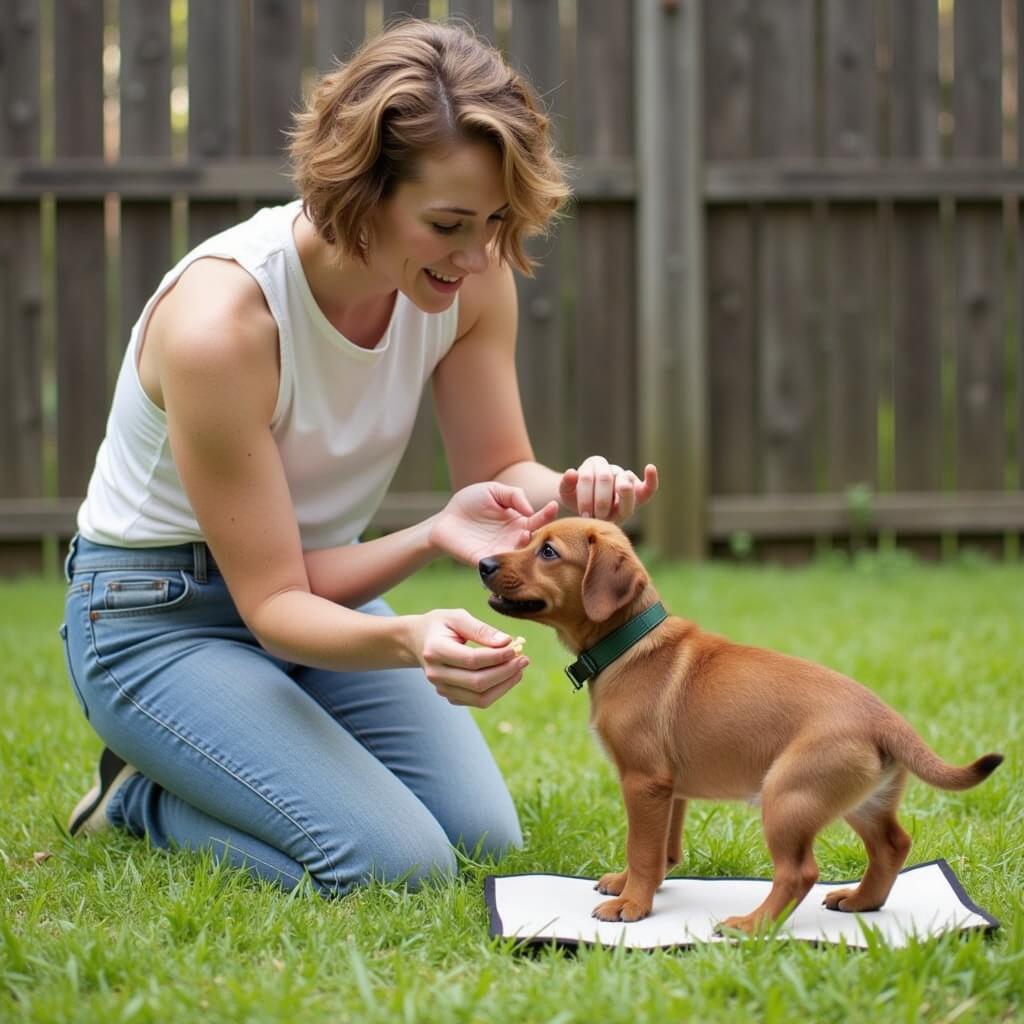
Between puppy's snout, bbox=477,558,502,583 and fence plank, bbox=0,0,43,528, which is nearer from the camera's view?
puppy's snout, bbox=477,558,502,583

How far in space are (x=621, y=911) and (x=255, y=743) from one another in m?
0.93

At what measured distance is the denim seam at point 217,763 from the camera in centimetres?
293

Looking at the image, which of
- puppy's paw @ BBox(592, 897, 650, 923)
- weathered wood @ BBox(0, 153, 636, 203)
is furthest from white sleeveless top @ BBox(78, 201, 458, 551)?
weathered wood @ BBox(0, 153, 636, 203)

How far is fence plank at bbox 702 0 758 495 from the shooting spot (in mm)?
7133

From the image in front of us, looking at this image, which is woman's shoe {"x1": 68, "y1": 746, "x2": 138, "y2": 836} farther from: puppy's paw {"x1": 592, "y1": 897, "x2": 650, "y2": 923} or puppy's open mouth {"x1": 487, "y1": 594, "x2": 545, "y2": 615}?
puppy's paw {"x1": 592, "y1": 897, "x2": 650, "y2": 923}

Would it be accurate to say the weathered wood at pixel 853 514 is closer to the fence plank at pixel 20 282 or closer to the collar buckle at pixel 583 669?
the fence plank at pixel 20 282

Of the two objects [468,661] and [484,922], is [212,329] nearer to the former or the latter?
[468,661]

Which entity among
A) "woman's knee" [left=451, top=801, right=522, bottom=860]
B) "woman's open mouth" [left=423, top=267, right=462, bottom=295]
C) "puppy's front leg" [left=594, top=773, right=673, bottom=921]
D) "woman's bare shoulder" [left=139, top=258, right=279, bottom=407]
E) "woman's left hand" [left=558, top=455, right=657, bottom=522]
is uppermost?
"woman's open mouth" [left=423, top=267, right=462, bottom=295]

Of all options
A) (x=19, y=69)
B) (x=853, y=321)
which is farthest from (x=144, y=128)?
(x=853, y=321)

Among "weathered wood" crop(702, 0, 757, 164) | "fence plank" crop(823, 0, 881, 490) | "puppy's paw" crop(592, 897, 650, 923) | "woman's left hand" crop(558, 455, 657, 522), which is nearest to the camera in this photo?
"puppy's paw" crop(592, 897, 650, 923)

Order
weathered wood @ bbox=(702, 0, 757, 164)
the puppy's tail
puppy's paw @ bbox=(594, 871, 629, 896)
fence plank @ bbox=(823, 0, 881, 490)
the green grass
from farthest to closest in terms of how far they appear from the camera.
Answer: fence plank @ bbox=(823, 0, 881, 490)
weathered wood @ bbox=(702, 0, 757, 164)
puppy's paw @ bbox=(594, 871, 629, 896)
the puppy's tail
the green grass

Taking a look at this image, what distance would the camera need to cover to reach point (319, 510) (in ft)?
11.1

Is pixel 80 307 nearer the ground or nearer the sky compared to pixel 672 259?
nearer the ground

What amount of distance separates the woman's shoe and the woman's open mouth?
1.39m
